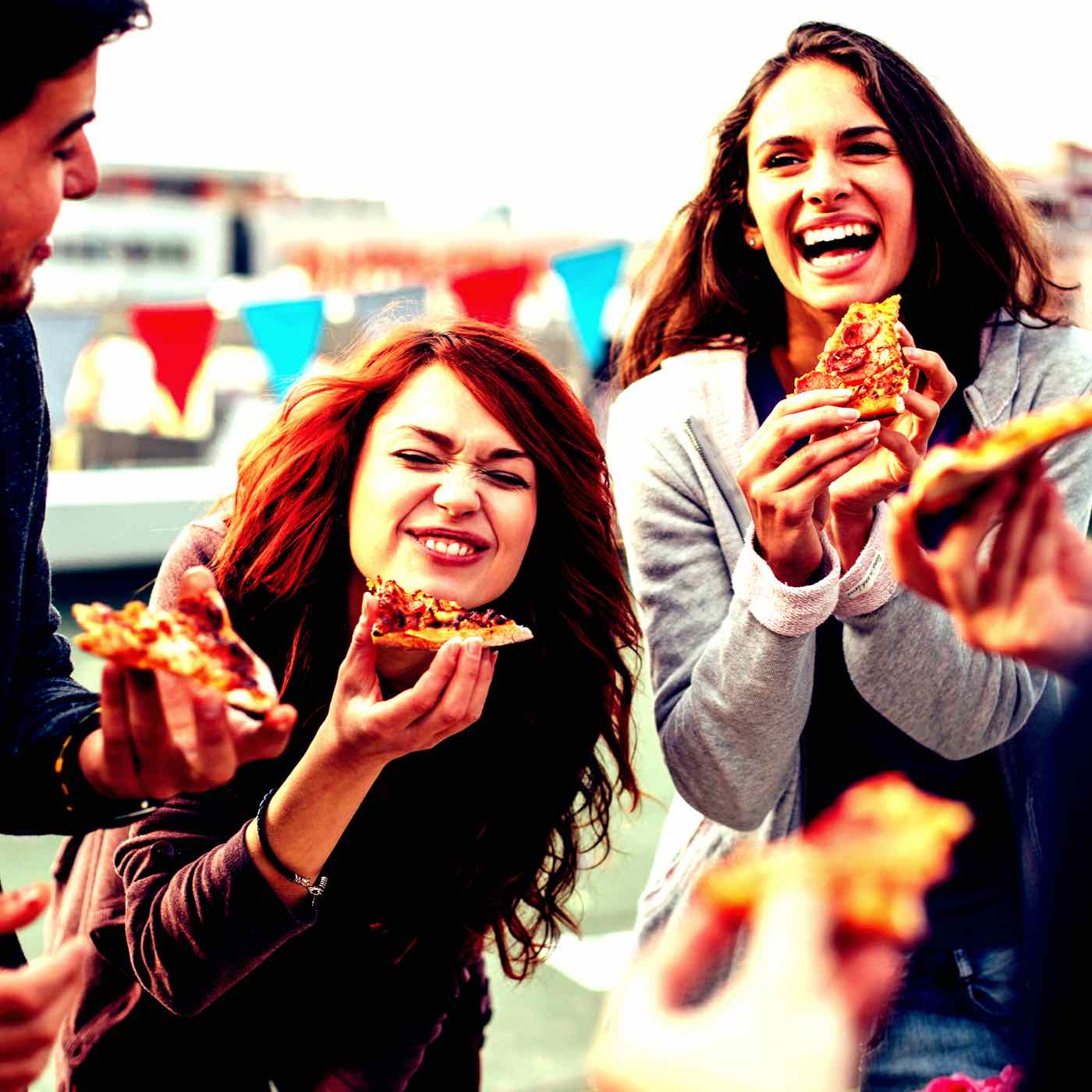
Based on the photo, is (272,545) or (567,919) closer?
(272,545)

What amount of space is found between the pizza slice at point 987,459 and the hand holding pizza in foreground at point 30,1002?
3.15 feet

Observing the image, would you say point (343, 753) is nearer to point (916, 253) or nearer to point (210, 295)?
point (916, 253)

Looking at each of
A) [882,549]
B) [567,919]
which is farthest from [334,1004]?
[882,549]

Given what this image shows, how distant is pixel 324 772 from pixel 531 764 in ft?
1.89

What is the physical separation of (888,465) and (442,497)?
72cm

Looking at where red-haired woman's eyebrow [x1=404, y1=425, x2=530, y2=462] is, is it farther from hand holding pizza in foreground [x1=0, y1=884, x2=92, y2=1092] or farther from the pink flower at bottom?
the pink flower at bottom

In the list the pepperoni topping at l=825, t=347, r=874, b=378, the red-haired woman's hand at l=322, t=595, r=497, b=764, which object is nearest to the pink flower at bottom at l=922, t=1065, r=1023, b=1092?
the red-haired woman's hand at l=322, t=595, r=497, b=764

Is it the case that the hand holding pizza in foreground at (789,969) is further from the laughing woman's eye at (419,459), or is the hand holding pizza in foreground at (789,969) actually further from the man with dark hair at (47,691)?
the laughing woman's eye at (419,459)

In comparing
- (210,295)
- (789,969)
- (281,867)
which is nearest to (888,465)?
(281,867)

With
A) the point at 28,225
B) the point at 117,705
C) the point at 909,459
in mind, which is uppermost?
the point at 28,225

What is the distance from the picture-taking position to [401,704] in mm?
1848

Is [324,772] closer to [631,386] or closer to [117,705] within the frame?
[117,705]

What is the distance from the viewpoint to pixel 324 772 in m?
1.88

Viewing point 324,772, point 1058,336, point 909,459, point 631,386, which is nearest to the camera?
point 324,772
